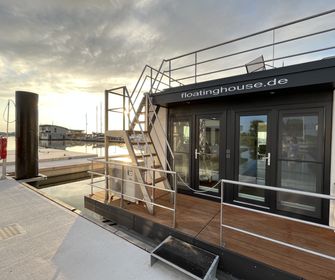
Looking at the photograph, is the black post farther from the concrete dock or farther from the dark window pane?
the dark window pane

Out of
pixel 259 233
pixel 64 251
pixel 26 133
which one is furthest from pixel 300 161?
pixel 26 133

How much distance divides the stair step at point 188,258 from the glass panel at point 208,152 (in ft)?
6.34

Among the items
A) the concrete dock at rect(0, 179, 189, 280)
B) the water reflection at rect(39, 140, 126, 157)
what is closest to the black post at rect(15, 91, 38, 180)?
the concrete dock at rect(0, 179, 189, 280)

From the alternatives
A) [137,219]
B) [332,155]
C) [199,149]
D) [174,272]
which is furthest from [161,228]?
[332,155]

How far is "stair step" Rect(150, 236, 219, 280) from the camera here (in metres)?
1.98

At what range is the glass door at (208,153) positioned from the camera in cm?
412

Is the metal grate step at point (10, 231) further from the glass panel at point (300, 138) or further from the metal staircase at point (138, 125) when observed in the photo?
Answer: the glass panel at point (300, 138)

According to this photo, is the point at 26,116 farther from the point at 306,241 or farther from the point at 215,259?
the point at 306,241

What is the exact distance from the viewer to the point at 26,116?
229 inches

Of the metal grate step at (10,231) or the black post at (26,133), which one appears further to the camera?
the black post at (26,133)

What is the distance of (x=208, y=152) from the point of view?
14.0 feet

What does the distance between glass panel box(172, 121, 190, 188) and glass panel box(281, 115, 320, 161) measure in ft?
6.57

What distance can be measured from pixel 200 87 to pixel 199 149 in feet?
4.83


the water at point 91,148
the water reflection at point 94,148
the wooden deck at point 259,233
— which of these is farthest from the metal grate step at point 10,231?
the water at point 91,148
